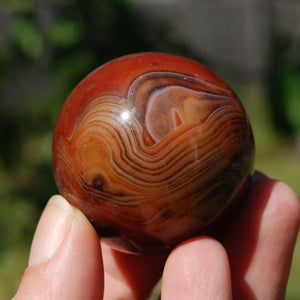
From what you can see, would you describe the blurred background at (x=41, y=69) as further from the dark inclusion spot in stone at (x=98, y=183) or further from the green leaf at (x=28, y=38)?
the dark inclusion spot in stone at (x=98, y=183)

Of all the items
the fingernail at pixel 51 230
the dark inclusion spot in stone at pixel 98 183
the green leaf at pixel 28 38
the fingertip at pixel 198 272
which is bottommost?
the fingertip at pixel 198 272

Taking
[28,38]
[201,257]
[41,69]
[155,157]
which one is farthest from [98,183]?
[41,69]

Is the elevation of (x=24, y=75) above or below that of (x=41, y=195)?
above

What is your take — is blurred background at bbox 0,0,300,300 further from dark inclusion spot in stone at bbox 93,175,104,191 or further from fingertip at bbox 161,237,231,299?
fingertip at bbox 161,237,231,299

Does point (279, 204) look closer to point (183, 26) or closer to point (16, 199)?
point (16, 199)

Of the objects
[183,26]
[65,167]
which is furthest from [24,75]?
[183,26]

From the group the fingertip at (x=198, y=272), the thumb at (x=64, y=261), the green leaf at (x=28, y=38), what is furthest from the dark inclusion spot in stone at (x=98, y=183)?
the green leaf at (x=28, y=38)

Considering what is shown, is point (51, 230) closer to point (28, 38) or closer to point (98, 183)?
point (98, 183)
